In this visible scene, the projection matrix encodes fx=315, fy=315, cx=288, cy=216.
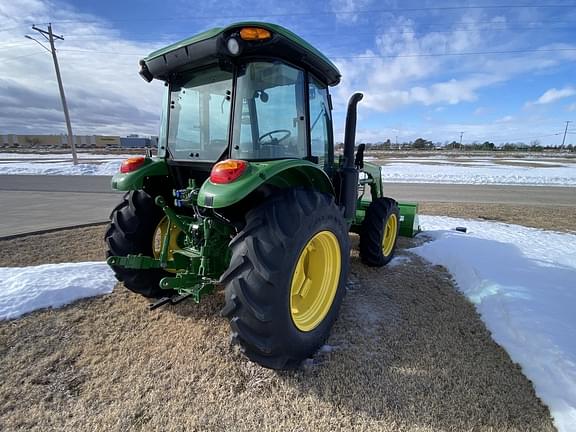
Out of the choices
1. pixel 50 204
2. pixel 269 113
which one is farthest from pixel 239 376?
pixel 50 204

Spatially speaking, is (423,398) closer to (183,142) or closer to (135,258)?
(135,258)

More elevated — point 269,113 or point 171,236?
point 269,113

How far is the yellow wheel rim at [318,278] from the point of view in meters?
2.52

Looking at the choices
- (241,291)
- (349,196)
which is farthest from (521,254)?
(241,291)

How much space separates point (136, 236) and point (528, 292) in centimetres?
392

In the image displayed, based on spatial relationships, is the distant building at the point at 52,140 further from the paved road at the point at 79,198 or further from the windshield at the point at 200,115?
the windshield at the point at 200,115

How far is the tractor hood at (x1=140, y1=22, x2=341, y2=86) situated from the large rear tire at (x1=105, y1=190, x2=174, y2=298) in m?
1.14

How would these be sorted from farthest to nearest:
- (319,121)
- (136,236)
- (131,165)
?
(319,121), (136,236), (131,165)

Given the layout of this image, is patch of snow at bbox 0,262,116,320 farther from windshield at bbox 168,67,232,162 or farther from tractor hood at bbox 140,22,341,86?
tractor hood at bbox 140,22,341,86

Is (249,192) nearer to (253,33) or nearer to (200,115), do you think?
(253,33)

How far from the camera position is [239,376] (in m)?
2.16

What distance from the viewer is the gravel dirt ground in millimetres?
1825

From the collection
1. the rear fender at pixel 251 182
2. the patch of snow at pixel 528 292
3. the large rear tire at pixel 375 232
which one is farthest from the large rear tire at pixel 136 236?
the patch of snow at pixel 528 292

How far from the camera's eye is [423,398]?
1963 millimetres
